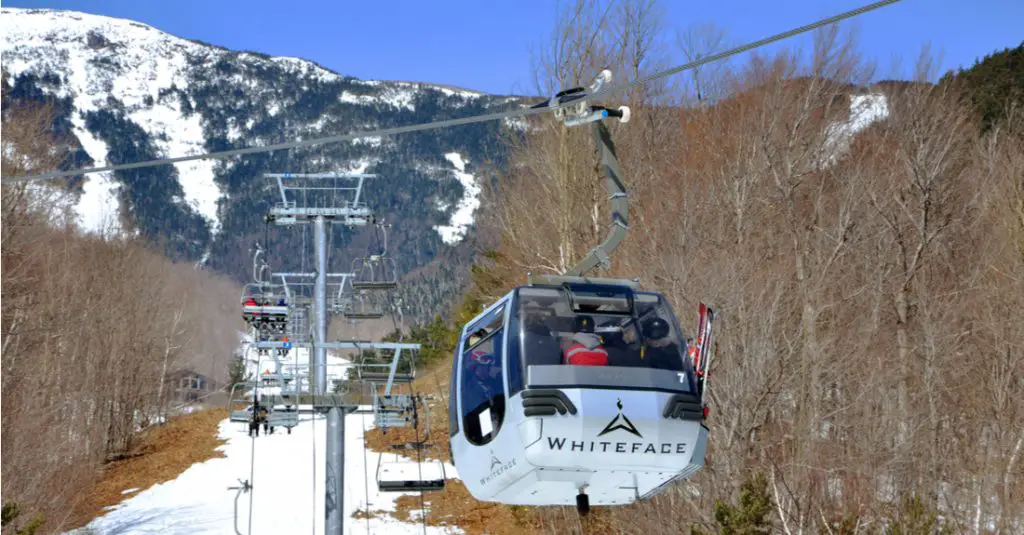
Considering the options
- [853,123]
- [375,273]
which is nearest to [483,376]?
[375,273]

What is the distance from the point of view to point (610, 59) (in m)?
40.2

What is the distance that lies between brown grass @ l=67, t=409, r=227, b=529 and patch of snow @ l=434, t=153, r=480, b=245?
84.9m

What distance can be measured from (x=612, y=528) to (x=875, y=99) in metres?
28.1

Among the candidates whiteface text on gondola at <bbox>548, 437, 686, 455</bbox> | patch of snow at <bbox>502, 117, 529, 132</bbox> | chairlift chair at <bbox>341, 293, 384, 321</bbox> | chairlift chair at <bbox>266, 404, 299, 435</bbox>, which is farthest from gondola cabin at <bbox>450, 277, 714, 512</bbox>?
patch of snow at <bbox>502, 117, 529, 132</bbox>

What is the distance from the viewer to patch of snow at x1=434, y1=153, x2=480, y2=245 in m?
150

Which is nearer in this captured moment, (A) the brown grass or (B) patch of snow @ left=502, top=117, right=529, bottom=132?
(A) the brown grass

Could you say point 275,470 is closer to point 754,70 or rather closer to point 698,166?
point 698,166

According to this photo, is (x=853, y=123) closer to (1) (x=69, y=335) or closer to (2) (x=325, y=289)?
(2) (x=325, y=289)

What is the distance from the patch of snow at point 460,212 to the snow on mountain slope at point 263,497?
91988 mm

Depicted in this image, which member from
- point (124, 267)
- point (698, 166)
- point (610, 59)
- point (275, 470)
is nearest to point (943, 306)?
point (698, 166)

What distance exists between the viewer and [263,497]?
127ft

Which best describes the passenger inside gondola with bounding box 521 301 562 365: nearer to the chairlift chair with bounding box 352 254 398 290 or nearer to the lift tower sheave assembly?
the chairlift chair with bounding box 352 254 398 290

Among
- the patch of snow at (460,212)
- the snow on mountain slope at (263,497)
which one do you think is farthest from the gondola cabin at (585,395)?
the patch of snow at (460,212)

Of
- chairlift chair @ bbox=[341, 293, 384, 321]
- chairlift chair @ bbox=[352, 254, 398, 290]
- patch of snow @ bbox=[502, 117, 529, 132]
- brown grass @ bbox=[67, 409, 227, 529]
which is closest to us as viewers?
chairlift chair @ bbox=[352, 254, 398, 290]
